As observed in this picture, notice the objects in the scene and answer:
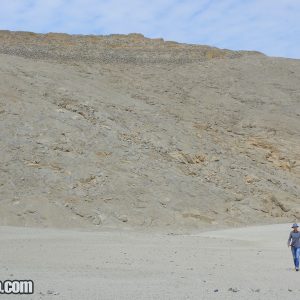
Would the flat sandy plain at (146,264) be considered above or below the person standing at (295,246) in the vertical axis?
below

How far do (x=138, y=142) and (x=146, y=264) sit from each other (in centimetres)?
1190

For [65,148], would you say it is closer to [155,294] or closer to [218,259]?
[218,259]

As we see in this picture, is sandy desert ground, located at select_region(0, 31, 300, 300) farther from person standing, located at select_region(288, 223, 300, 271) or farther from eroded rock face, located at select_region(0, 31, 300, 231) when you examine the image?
person standing, located at select_region(288, 223, 300, 271)

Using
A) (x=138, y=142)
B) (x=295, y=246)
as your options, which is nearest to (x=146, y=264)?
(x=295, y=246)

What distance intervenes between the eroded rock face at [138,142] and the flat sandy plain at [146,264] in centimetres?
224

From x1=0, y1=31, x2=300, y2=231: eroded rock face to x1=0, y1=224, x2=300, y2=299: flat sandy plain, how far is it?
224 cm

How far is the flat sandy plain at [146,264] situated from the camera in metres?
8.15

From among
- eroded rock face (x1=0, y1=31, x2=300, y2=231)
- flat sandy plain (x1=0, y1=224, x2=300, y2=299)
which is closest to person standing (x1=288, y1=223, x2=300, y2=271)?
flat sandy plain (x1=0, y1=224, x2=300, y2=299)

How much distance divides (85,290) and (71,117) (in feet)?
50.0

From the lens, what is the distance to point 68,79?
27438mm

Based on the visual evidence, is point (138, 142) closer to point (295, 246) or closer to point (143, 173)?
point (143, 173)

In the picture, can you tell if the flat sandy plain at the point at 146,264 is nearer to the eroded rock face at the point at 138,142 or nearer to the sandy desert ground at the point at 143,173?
the sandy desert ground at the point at 143,173

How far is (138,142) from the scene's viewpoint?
22.6 metres

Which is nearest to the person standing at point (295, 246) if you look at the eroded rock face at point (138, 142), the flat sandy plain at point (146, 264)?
the flat sandy plain at point (146, 264)
